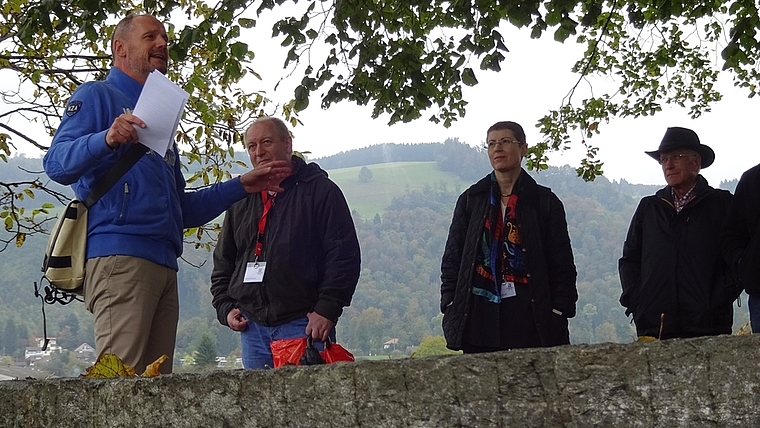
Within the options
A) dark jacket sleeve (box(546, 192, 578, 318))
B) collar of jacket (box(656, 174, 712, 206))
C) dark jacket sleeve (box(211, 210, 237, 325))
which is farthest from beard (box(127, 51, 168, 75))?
collar of jacket (box(656, 174, 712, 206))

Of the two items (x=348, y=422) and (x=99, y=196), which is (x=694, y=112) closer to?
(x=99, y=196)

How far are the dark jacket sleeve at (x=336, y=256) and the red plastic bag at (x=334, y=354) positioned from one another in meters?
0.14

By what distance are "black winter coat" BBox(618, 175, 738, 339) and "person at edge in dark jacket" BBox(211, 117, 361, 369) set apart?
1.73m

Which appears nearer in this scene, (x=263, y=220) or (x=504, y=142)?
(x=263, y=220)

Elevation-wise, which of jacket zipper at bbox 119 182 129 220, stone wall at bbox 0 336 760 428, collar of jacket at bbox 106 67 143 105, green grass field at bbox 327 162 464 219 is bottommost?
stone wall at bbox 0 336 760 428

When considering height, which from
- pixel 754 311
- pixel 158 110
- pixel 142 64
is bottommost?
pixel 754 311

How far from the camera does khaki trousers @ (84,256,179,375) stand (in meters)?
2.97

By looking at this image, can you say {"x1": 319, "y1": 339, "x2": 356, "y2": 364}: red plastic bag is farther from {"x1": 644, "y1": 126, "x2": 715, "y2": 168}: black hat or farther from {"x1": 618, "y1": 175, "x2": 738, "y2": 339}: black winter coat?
{"x1": 644, "y1": 126, "x2": 715, "y2": 168}: black hat

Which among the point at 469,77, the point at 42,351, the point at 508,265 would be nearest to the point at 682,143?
the point at 508,265

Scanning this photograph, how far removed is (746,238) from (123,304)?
3.08m

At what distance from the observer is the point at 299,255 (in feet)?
13.4

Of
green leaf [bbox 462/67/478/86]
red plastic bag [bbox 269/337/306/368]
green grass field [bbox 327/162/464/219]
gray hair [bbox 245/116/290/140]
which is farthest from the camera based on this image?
green grass field [bbox 327/162/464/219]

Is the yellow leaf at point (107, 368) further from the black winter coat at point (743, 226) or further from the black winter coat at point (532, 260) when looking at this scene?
the black winter coat at point (743, 226)

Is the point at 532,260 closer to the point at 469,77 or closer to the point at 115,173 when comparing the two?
the point at 115,173
